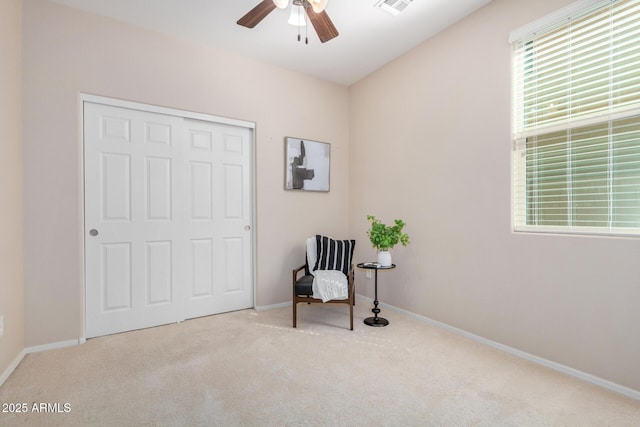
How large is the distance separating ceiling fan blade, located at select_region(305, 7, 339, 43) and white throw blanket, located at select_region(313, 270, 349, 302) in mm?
2124

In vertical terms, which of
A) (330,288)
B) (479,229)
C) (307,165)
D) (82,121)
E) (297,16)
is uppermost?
(297,16)

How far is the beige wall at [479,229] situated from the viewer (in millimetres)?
2062

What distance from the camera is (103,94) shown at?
2.81m

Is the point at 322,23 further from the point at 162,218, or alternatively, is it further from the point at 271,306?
the point at 271,306

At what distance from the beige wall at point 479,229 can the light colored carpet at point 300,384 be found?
0.91 feet

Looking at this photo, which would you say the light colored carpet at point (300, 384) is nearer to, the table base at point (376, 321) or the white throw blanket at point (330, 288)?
the table base at point (376, 321)

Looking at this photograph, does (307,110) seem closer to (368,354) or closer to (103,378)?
(368,354)

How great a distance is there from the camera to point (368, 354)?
8.18ft

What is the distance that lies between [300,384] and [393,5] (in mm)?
3034

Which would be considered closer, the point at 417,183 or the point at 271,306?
the point at 417,183

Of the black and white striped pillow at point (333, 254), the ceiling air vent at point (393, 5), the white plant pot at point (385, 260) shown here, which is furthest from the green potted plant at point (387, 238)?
the ceiling air vent at point (393, 5)

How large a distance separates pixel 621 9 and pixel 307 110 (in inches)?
114

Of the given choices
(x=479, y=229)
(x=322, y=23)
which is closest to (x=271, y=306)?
(x=479, y=229)

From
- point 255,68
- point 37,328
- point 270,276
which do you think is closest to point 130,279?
point 37,328
